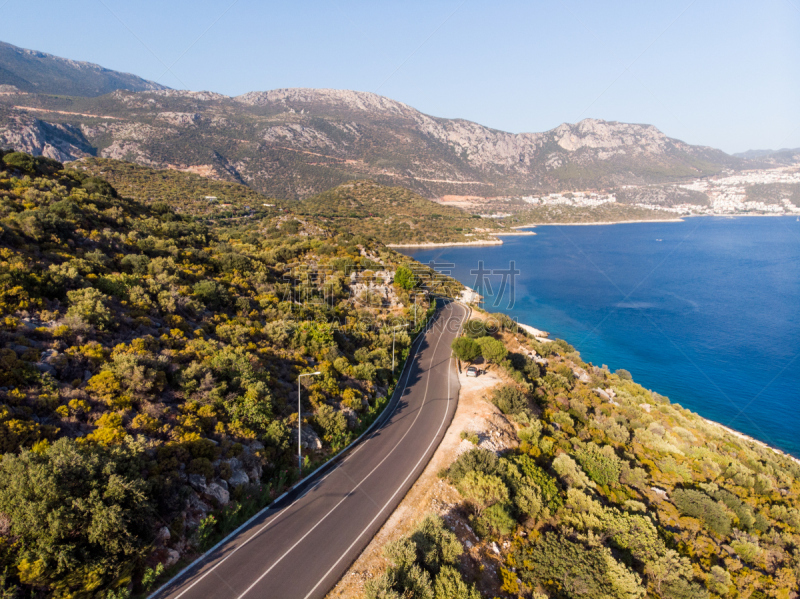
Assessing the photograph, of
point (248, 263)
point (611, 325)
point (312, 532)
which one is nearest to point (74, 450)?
point (312, 532)

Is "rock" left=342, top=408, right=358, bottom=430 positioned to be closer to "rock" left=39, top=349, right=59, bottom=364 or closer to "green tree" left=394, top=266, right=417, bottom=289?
"rock" left=39, top=349, right=59, bottom=364

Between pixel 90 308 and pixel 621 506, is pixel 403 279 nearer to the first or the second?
pixel 621 506

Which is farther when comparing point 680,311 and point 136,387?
point 680,311

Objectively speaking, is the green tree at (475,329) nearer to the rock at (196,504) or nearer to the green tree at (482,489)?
the green tree at (482,489)

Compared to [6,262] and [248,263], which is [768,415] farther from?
[6,262]

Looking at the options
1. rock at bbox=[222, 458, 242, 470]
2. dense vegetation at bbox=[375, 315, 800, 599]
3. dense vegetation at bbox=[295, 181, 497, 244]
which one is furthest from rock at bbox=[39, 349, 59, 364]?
dense vegetation at bbox=[295, 181, 497, 244]

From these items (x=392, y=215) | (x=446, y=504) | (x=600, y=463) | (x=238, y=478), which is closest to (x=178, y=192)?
(x=392, y=215)
